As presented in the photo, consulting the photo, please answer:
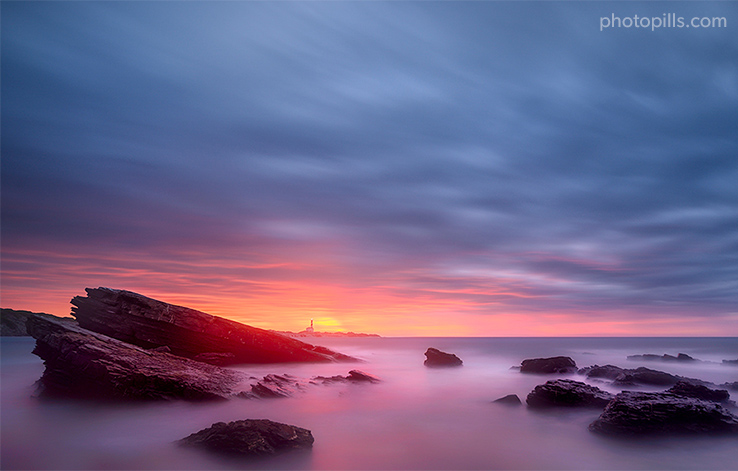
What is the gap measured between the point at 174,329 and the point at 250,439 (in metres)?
20.6

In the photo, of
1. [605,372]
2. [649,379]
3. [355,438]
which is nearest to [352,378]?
[355,438]

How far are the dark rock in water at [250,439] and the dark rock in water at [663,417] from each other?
11.8m

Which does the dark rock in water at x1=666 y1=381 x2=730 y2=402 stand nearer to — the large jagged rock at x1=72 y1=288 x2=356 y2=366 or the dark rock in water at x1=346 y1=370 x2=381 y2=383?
the dark rock in water at x1=346 y1=370 x2=381 y2=383

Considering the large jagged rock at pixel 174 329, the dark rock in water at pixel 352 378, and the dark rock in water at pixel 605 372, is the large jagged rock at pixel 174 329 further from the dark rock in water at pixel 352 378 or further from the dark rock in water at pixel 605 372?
the dark rock in water at pixel 605 372

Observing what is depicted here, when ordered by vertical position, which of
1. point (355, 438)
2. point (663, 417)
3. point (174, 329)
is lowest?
point (355, 438)

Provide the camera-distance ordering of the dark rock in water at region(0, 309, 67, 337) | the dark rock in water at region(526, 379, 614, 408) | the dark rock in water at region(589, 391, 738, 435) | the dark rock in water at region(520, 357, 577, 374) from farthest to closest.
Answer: the dark rock in water at region(0, 309, 67, 337), the dark rock in water at region(520, 357, 577, 374), the dark rock in water at region(526, 379, 614, 408), the dark rock in water at region(589, 391, 738, 435)

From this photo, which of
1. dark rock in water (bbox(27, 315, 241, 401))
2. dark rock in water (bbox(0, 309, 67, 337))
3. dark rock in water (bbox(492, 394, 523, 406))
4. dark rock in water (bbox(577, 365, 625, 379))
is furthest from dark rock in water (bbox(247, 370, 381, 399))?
dark rock in water (bbox(0, 309, 67, 337))

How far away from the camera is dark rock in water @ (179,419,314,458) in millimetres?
11820

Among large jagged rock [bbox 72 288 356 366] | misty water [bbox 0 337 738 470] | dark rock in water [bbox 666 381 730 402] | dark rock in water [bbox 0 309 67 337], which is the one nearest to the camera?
misty water [bbox 0 337 738 470]

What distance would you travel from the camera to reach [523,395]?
25312 millimetres

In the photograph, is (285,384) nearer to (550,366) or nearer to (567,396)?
(567,396)

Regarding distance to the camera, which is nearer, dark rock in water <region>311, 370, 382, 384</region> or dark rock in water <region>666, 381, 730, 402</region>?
dark rock in water <region>666, 381, 730, 402</region>

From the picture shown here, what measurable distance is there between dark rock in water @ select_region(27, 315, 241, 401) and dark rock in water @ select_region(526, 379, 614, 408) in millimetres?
16076

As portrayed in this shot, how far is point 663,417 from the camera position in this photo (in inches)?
576
